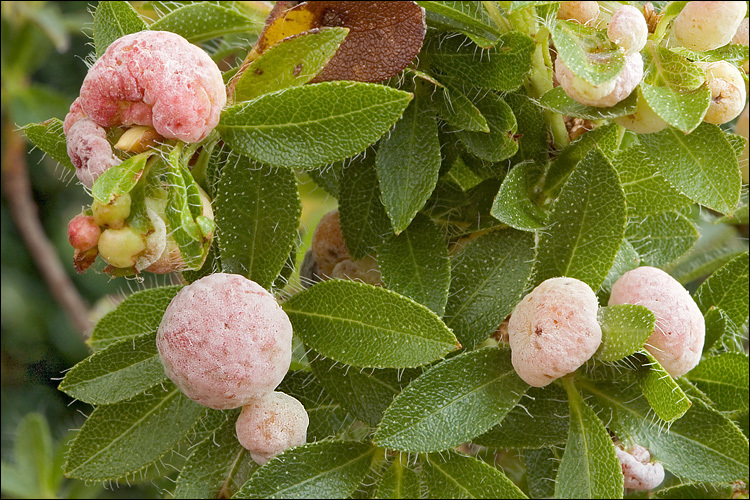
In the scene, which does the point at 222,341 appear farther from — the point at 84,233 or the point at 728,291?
the point at 728,291

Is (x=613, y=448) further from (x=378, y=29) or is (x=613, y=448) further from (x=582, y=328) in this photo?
(x=378, y=29)

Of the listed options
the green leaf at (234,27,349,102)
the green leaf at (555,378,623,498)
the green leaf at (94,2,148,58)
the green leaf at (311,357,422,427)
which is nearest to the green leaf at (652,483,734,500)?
the green leaf at (555,378,623,498)

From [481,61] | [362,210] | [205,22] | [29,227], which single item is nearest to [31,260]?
[29,227]

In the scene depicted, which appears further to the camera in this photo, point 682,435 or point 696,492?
point 696,492

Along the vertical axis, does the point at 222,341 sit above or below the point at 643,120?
below

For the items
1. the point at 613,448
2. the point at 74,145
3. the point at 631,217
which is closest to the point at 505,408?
the point at 613,448

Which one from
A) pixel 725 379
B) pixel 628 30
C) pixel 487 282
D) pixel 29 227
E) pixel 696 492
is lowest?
pixel 29 227

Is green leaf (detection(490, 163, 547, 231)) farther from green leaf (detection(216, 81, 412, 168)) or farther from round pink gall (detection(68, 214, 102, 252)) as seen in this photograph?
round pink gall (detection(68, 214, 102, 252))
